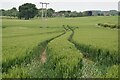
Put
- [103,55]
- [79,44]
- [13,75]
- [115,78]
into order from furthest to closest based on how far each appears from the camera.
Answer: [79,44]
[103,55]
[115,78]
[13,75]

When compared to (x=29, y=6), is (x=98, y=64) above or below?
below

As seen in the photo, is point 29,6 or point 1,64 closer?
point 1,64

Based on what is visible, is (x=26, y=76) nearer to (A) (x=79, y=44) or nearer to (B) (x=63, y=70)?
(B) (x=63, y=70)

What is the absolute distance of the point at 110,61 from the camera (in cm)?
2708

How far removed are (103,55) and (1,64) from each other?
11.5 meters

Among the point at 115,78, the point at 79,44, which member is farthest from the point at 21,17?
the point at 115,78

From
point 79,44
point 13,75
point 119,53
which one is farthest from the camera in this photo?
point 79,44

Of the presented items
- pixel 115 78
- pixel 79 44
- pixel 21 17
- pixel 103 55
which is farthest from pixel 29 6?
pixel 115 78

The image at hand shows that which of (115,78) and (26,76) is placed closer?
(26,76)

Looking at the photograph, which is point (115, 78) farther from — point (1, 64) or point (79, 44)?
point (79, 44)

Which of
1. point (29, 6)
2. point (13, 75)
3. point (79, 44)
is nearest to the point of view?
point (13, 75)

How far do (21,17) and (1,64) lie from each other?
15270cm

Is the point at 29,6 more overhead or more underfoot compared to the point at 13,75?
more overhead

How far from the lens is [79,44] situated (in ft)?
131
